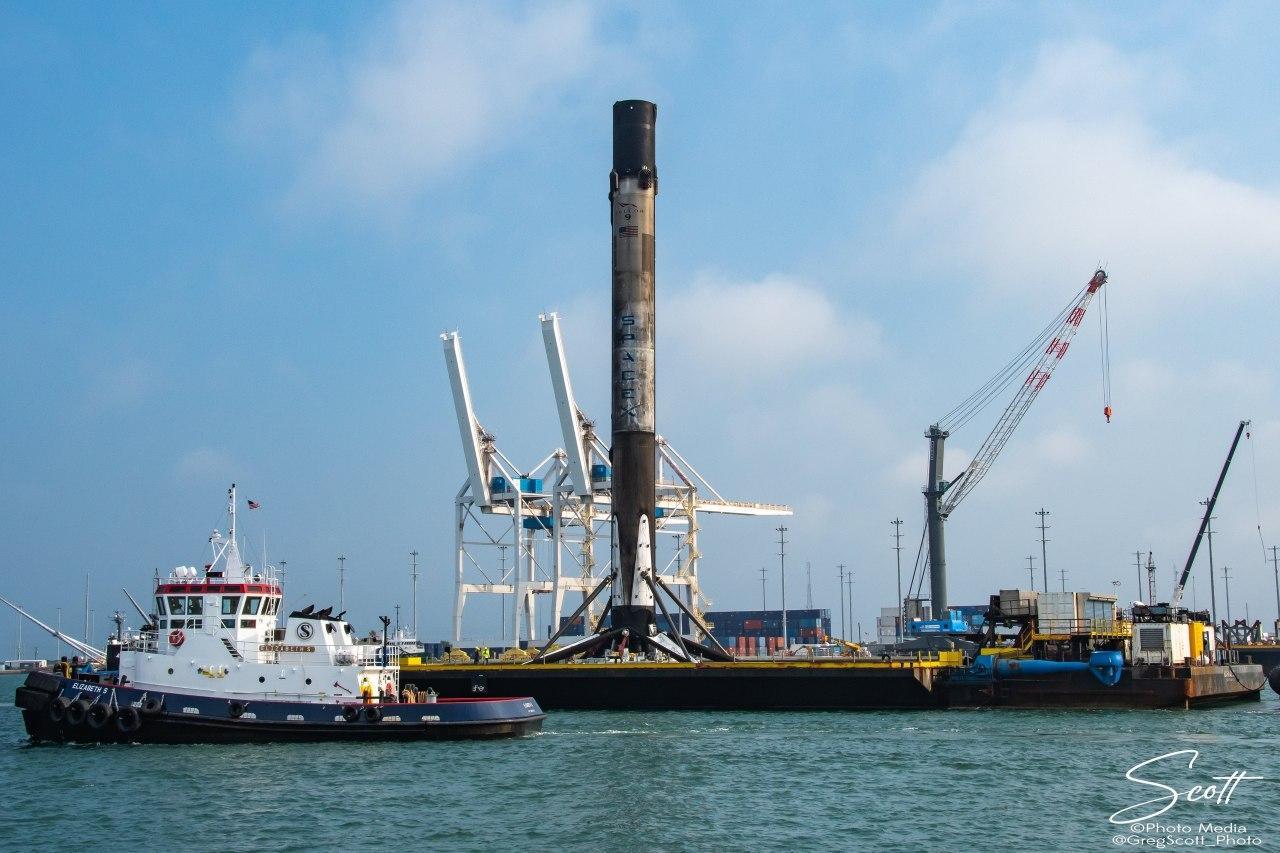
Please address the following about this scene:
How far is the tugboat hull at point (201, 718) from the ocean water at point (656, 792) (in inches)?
24.3

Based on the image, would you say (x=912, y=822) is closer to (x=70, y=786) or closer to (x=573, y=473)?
(x=70, y=786)

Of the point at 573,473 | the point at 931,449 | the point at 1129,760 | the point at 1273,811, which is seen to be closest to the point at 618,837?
the point at 1273,811

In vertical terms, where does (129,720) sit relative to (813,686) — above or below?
above

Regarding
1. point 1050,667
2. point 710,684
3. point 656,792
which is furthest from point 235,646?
point 1050,667

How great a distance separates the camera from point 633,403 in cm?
6456

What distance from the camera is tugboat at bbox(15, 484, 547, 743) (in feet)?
129

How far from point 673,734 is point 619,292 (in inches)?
1031

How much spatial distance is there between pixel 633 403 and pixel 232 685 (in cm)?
2853

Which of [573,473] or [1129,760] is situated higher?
[573,473]

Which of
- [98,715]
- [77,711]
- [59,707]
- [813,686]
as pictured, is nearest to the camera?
[98,715]

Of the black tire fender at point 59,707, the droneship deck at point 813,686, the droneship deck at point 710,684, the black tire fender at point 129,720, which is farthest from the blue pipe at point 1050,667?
the black tire fender at point 59,707

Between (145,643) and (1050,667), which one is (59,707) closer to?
(145,643)

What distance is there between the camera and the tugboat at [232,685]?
39.3 metres

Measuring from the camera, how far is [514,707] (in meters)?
42.9
